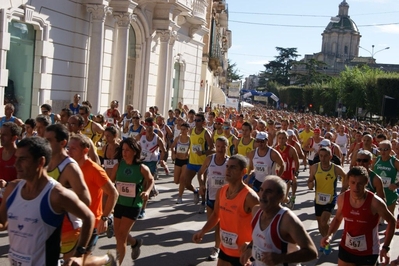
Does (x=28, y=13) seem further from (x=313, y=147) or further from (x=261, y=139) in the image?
(x=261, y=139)

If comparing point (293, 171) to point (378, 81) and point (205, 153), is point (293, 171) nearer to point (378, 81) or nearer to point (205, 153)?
point (205, 153)

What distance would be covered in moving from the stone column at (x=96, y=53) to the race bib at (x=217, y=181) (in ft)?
36.6

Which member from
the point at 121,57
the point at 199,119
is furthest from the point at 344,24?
the point at 199,119

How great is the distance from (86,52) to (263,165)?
10.5 m

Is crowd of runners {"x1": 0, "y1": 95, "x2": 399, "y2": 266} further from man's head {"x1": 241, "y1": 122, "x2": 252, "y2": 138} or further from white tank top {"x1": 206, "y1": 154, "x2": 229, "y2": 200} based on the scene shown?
man's head {"x1": 241, "y1": 122, "x2": 252, "y2": 138}

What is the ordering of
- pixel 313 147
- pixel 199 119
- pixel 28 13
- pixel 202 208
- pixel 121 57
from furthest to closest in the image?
pixel 121 57 → pixel 313 147 → pixel 28 13 → pixel 199 119 → pixel 202 208

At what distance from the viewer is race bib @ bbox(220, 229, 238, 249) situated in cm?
588

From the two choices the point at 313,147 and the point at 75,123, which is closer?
the point at 75,123

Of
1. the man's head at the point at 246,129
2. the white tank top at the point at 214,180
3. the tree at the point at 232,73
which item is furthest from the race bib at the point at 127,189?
the tree at the point at 232,73

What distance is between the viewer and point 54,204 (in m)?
4.13

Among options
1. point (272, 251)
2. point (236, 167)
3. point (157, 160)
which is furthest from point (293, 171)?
point (272, 251)

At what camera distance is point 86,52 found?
63.3 ft

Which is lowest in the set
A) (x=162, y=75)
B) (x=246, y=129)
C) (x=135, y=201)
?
(x=135, y=201)

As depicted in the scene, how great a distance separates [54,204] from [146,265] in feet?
12.6
